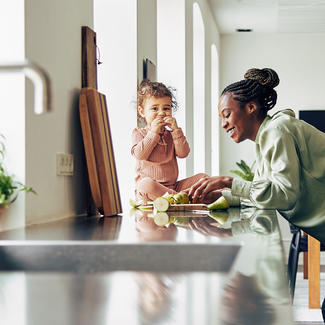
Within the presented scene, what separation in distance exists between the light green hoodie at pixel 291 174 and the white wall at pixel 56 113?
2.09ft

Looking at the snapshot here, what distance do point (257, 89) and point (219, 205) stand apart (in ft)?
1.60

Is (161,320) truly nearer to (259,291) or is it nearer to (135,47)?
(259,291)

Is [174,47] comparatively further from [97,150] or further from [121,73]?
[97,150]

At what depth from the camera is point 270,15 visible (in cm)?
719

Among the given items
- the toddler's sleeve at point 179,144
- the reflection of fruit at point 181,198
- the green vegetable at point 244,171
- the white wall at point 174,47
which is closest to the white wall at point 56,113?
the reflection of fruit at point 181,198

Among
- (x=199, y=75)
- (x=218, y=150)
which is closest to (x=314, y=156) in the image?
(x=199, y=75)

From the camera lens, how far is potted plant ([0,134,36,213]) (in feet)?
5.28

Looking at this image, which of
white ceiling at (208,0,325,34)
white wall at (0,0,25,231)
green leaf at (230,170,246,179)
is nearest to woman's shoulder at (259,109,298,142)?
white wall at (0,0,25,231)

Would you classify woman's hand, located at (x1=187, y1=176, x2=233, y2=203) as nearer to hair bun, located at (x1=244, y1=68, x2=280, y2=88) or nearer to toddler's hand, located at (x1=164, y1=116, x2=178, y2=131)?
hair bun, located at (x1=244, y1=68, x2=280, y2=88)

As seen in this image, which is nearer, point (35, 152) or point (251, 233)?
point (251, 233)

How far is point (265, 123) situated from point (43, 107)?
174 centimetres

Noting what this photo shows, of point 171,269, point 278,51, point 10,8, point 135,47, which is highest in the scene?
point 278,51

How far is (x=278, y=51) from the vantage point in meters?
8.24

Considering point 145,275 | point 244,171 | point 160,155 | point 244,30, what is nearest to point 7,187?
point 145,275
